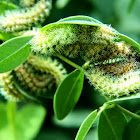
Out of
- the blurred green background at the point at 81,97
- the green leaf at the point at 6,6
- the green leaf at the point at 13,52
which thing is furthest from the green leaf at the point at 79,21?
the blurred green background at the point at 81,97

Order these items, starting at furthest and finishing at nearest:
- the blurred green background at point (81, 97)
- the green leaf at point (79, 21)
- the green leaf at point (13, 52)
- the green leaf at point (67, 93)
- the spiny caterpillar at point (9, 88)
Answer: the blurred green background at point (81, 97), the spiny caterpillar at point (9, 88), the green leaf at point (67, 93), the green leaf at point (13, 52), the green leaf at point (79, 21)

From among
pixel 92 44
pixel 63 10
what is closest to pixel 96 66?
pixel 92 44

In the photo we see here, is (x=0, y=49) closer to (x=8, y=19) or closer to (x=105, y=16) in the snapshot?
(x=8, y=19)

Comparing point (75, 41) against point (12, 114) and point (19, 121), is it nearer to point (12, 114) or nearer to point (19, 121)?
point (12, 114)

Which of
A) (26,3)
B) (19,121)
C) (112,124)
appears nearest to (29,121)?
(19,121)

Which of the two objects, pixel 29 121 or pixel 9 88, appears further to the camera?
pixel 29 121

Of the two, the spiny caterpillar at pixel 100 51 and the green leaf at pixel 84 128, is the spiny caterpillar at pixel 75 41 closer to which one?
the spiny caterpillar at pixel 100 51
